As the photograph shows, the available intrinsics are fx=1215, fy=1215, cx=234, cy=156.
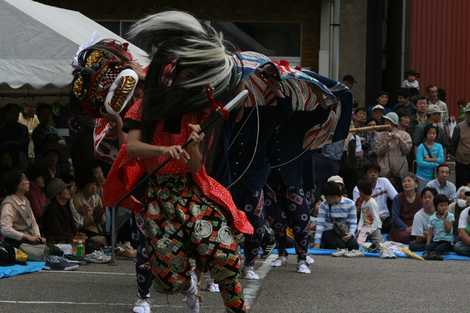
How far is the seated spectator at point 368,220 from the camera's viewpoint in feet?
47.7

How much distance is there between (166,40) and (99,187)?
6.87 meters

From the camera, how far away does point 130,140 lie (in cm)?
694

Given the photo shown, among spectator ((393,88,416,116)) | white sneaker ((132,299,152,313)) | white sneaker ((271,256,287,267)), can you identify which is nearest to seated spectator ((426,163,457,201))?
spectator ((393,88,416,116))

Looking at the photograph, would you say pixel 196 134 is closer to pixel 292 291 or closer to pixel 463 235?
pixel 292 291

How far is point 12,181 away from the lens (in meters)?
12.1

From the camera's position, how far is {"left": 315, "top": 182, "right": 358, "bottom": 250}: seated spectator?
1408 centimetres

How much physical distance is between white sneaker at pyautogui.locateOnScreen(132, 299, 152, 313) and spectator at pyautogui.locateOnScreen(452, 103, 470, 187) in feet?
31.6

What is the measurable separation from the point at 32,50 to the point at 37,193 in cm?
235

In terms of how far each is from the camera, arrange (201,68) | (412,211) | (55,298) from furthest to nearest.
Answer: (412,211) → (55,298) → (201,68)

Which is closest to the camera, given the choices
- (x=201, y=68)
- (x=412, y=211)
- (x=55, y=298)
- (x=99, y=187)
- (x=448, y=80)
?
(x=201, y=68)

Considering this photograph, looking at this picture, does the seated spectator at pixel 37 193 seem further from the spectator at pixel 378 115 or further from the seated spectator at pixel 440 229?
the spectator at pixel 378 115

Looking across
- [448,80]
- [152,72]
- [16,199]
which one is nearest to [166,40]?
[152,72]

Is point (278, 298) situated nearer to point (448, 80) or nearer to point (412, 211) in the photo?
point (412, 211)

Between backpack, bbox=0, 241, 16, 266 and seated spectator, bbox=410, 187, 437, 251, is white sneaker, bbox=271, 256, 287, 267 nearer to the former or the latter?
backpack, bbox=0, 241, 16, 266
